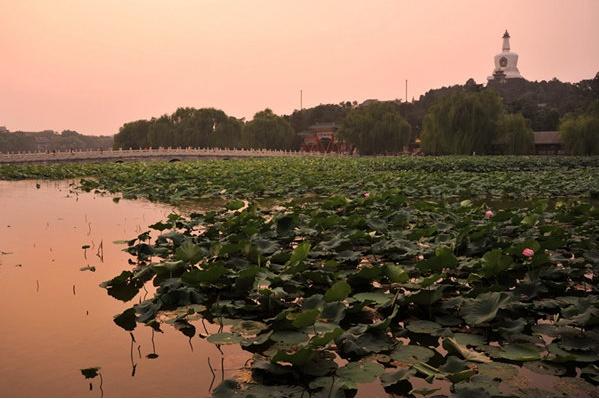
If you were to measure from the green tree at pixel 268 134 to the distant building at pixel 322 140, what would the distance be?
312 inches

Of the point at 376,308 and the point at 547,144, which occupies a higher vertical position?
the point at 547,144

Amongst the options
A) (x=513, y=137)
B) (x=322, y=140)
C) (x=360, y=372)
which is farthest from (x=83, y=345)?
(x=322, y=140)

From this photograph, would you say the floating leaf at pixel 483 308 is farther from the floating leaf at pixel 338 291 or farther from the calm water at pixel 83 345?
the floating leaf at pixel 338 291

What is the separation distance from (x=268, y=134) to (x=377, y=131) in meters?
17.4

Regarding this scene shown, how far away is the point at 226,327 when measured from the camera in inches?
117

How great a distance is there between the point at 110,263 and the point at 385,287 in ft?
8.36

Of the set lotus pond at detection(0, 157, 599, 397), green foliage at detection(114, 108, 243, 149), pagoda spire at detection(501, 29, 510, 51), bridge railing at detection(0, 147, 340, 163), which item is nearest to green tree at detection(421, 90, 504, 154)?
bridge railing at detection(0, 147, 340, 163)

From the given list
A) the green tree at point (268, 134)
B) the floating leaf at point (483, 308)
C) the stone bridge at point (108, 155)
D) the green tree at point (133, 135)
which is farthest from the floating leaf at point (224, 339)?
the green tree at point (133, 135)

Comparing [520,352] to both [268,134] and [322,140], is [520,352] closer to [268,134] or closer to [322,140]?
[268,134]

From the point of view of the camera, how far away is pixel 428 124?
116ft

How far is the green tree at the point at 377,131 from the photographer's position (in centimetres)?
4706

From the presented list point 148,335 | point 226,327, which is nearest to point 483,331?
point 226,327

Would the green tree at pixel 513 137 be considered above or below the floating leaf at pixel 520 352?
above

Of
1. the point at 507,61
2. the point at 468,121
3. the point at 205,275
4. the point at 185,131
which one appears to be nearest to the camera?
the point at 205,275
